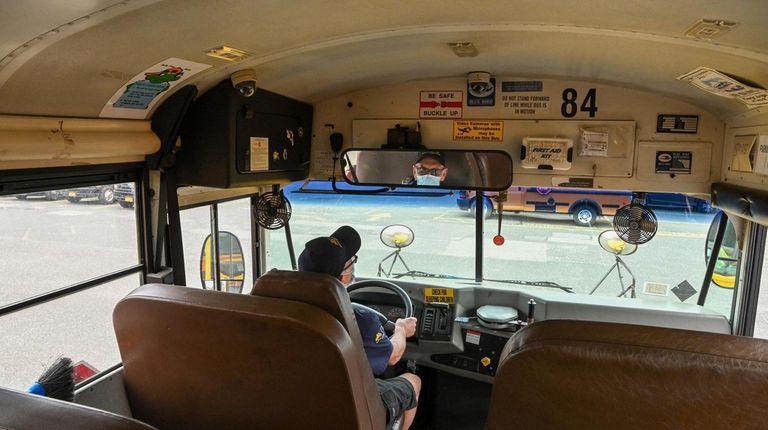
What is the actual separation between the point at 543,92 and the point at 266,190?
2284 millimetres

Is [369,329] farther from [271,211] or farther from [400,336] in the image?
[271,211]

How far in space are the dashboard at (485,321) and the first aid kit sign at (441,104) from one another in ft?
4.50

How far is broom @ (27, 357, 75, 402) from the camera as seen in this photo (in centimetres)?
195

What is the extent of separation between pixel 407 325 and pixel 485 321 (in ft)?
2.09

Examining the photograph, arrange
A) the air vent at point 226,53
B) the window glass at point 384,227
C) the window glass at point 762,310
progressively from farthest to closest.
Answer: the window glass at point 384,227 < the window glass at point 762,310 < the air vent at point 226,53

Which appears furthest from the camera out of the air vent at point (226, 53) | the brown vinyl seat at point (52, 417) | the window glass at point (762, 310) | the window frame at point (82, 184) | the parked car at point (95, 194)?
the window glass at point (762, 310)

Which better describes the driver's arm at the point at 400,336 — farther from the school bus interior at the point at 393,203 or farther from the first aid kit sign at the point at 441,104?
the first aid kit sign at the point at 441,104

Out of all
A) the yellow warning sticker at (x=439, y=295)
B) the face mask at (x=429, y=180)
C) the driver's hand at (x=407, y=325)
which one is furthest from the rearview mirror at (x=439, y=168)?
the driver's hand at (x=407, y=325)

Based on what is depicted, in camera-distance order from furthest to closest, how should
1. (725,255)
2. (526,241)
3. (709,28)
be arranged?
(526,241)
(725,255)
(709,28)

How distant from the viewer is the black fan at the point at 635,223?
11.3ft

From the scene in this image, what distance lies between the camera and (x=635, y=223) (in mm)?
3465

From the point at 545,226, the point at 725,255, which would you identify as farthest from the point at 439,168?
the point at 725,255

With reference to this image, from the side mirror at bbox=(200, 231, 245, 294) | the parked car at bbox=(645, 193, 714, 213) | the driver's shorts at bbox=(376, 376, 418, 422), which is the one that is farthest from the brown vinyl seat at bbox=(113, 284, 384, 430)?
the parked car at bbox=(645, 193, 714, 213)

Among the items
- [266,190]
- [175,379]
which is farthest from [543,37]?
[266,190]
